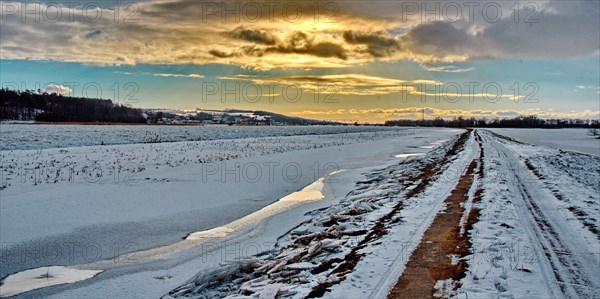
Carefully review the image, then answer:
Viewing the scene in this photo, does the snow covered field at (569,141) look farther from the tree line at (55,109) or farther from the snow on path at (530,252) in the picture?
the tree line at (55,109)

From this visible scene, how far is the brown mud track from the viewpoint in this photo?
581 centimetres

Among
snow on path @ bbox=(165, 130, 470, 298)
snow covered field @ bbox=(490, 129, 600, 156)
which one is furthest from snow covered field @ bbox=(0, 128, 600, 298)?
snow covered field @ bbox=(490, 129, 600, 156)


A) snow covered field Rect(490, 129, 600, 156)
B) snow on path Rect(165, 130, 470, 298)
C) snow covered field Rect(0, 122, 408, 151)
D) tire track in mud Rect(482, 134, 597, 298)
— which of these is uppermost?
snow covered field Rect(0, 122, 408, 151)

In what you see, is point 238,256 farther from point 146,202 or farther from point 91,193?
point 91,193

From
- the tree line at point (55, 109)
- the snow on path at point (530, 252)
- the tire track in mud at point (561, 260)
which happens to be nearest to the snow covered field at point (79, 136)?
the snow on path at point (530, 252)

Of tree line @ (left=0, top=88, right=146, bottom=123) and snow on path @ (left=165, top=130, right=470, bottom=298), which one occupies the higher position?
tree line @ (left=0, top=88, right=146, bottom=123)

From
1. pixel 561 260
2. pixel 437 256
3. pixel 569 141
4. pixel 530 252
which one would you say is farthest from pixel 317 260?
pixel 569 141

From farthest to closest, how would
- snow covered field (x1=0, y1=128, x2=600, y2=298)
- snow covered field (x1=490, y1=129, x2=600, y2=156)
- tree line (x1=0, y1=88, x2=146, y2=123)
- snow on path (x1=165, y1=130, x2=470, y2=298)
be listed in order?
tree line (x1=0, y1=88, x2=146, y2=123) → snow covered field (x1=490, y1=129, x2=600, y2=156) → snow covered field (x1=0, y1=128, x2=600, y2=298) → snow on path (x1=165, y1=130, x2=470, y2=298)

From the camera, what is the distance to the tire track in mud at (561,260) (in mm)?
5812

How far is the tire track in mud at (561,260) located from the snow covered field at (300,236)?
35mm

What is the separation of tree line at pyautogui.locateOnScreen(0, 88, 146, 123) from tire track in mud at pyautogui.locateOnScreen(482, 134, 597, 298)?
13253 centimetres

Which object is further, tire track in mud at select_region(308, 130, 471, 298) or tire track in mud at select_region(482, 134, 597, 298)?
tire track in mud at select_region(308, 130, 471, 298)

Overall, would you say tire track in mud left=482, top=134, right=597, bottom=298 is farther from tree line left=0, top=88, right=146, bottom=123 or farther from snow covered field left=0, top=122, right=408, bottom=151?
tree line left=0, top=88, right=146, bottom=123

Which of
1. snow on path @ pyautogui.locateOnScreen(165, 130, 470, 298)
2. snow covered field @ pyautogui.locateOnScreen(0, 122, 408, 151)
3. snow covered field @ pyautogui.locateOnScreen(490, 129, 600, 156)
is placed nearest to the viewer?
snow on path @ pyautogui.locateOnScreen(165, 130, 470, 298)
